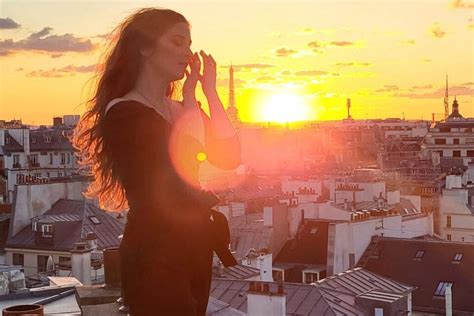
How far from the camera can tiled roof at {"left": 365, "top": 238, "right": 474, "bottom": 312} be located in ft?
79.4

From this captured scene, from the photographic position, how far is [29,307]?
18.6ft

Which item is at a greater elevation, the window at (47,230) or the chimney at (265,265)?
the window at (47,230)

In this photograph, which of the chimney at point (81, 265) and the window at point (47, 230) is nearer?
the chimney at point (81, 265)

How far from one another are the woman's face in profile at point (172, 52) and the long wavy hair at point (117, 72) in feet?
0.08

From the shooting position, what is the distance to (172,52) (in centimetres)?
312

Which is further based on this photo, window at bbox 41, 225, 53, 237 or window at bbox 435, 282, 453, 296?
window at bbox 41, 225, 53, 237

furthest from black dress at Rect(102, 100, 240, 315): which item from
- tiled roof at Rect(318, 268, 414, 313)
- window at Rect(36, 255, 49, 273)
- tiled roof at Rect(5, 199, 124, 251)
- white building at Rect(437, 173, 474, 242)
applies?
white building at Rect(437, 173, 474, 242)

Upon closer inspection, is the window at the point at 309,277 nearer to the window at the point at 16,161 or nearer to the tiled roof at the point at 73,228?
the tiled roof at the point at 73,228

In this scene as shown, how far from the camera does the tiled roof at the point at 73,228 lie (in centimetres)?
2628

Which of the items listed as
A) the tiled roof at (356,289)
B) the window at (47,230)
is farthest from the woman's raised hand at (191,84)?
the window at (47,230)

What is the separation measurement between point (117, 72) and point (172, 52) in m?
0.24

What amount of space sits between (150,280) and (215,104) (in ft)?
2.84

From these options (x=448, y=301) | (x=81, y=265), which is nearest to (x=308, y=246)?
(x=448, y=301)

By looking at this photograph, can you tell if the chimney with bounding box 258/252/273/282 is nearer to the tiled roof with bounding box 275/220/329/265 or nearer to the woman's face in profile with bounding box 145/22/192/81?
the tiled roof with bounding box 275/220/329/265
